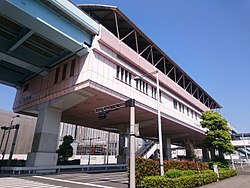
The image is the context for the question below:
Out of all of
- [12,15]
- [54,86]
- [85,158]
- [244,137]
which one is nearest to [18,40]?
[12,15]

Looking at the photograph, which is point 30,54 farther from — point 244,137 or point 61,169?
point 244,137

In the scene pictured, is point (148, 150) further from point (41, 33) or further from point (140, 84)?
point (41, 33)

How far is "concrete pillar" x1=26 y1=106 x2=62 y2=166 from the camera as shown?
18.7 m

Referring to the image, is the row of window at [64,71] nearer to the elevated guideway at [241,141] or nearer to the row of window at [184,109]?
the row of window at [184,109]

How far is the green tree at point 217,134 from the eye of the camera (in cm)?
2296

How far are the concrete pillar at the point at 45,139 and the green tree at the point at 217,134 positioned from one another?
18592 millimetres

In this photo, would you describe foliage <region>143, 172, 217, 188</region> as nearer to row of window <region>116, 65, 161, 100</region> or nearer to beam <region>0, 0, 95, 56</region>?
row of window <region>116, 65, 161, 100</region>

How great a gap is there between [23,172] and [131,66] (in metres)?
15.3

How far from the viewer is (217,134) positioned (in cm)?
2323

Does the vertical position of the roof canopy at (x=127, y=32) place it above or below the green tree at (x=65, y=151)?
above

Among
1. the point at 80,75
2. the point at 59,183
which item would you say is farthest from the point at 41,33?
the point at 59,183

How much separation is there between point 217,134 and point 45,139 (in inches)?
795

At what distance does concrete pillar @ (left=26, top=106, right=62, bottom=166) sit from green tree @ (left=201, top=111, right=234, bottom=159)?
18.6 m

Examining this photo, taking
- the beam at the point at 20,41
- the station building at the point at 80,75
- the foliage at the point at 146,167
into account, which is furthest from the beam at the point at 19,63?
the foliage at the point at 146,167
